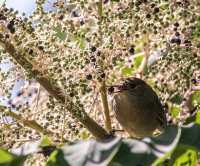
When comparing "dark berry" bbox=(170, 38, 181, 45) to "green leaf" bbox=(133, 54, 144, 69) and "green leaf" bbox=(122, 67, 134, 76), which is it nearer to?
"green leaf" bbox=(122, 67, 134, 76)

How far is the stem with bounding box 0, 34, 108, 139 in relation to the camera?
229 centimetres

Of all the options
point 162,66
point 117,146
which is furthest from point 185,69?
point 117,146

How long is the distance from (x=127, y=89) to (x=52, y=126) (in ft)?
2.74

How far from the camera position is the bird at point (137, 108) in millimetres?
2957

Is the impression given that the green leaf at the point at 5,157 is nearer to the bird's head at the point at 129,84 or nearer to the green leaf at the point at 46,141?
the green leaf at the point at 46,141

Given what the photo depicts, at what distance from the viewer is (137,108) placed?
123 inches

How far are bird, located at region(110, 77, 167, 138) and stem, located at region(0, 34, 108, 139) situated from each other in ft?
1.79

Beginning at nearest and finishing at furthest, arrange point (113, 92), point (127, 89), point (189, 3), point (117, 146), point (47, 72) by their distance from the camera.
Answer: point (117, 146), point (47, 72), point (189, 3), point (113, 92), point (127, 89)

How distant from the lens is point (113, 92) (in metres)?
2.91

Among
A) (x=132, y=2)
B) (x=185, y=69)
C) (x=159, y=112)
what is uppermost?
(x=132, y=2)

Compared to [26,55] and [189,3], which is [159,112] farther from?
[26,55]

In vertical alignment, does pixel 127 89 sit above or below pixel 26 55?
below

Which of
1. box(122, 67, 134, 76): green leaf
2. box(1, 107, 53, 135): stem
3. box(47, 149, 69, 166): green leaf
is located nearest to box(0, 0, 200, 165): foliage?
box(1, 107, 53, 135): stem

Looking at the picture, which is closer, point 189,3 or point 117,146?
point 117,146
